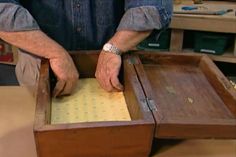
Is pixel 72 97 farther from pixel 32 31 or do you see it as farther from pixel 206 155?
pixel 206 155

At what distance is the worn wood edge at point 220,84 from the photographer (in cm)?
62

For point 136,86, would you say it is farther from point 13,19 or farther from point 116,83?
point 13,19

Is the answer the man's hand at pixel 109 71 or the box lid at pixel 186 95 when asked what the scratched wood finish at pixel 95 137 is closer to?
the box lid at pixel 186 95

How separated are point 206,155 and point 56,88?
1.09ft

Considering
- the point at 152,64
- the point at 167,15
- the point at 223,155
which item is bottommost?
the point at 223,155

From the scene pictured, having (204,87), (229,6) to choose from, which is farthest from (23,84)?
(229,6)

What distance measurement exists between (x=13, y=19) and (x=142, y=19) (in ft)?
0.94

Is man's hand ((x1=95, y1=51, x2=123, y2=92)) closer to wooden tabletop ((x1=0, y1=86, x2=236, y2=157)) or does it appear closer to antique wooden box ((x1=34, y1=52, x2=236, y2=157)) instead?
antique wooden box ((x1=34, y1=52, x2=236, y2=157))

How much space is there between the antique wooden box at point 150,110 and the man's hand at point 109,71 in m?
0.02

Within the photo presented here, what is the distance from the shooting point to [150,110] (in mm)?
544

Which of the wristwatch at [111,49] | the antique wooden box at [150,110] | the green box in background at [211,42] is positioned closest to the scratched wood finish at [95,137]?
the antique wooden box at [150,110]

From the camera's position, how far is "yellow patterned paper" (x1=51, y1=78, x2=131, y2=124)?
620 mm

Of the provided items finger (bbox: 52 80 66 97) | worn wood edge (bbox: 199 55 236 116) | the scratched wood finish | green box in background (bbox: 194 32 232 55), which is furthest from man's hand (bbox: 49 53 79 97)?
green box in background (bbox: 194 32 232 55)

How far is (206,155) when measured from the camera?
60 centimetres
